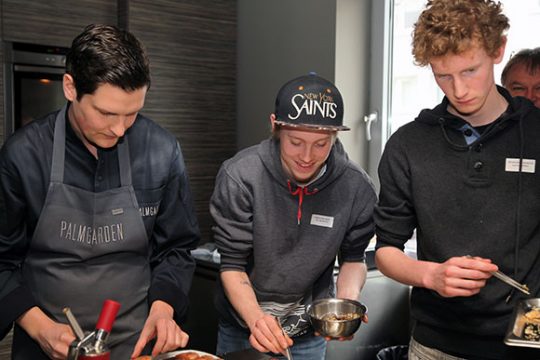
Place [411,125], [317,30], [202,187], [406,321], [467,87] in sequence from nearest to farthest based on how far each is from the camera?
[467,87] → [411,125] → [406,321] → [317,30] → [202,187]

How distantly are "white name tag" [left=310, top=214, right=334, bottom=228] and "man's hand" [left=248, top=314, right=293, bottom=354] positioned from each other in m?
0.34

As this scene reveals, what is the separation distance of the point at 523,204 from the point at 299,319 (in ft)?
2.35

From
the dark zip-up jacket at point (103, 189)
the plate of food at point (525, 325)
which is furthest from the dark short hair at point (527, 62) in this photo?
the dark zip-up jacket at point (103, 189)

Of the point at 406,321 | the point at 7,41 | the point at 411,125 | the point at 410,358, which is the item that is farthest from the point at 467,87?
the point at 7,41

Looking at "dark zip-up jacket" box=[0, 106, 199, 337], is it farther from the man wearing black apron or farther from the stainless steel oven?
the stainless steel oven

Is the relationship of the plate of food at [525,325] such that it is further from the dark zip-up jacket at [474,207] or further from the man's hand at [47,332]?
the man's hand at [47,332]

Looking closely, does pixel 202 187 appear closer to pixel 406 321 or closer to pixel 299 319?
pixel 406 321

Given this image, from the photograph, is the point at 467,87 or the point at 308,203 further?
the point at 308,203

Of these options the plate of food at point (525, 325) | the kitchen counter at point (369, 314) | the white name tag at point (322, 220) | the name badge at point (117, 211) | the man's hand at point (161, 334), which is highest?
the name badge at point (117, 211)

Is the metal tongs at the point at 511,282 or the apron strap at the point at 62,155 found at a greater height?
the apron strap at the point at 62,155

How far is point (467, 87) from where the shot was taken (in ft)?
4.53

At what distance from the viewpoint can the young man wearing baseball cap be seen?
1.74 metres

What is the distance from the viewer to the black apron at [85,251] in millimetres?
1521

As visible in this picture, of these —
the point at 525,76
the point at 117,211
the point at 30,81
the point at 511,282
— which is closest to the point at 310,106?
the point at 117,211
